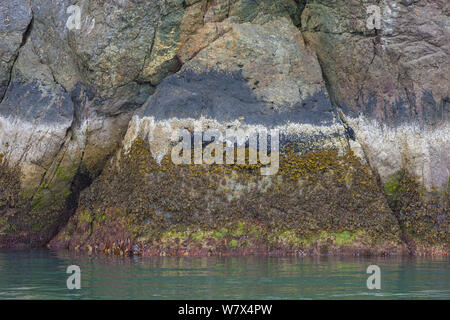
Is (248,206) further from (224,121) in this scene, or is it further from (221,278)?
(221,278)

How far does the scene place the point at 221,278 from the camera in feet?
33.5

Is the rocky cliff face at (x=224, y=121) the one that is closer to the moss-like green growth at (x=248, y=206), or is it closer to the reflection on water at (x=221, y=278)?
the moss-like green growth at (x=248, y=206)

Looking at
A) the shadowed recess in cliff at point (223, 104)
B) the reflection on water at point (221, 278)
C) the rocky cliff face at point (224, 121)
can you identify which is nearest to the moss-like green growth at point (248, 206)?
the rocky cliff face at point (224, 121)

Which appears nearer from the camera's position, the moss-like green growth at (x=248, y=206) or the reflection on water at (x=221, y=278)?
the reflection on water at (x=221, y=278)

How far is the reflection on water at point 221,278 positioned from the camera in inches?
346

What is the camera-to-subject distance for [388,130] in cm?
1575

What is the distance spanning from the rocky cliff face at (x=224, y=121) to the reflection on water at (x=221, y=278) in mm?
1344

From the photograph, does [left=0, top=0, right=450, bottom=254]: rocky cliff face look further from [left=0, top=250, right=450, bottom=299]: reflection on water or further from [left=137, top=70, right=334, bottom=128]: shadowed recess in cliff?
[left=0, top=250, right=450, bottom=299]: reflection on water

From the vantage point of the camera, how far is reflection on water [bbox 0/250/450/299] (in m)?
8.79

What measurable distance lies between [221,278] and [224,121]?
18.4 ft

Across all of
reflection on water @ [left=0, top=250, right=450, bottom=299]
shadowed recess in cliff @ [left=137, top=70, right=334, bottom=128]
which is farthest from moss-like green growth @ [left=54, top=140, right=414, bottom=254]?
reflection on water @ [left=0, top=250, right=450, bottom=299]

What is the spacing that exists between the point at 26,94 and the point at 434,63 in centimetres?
912
